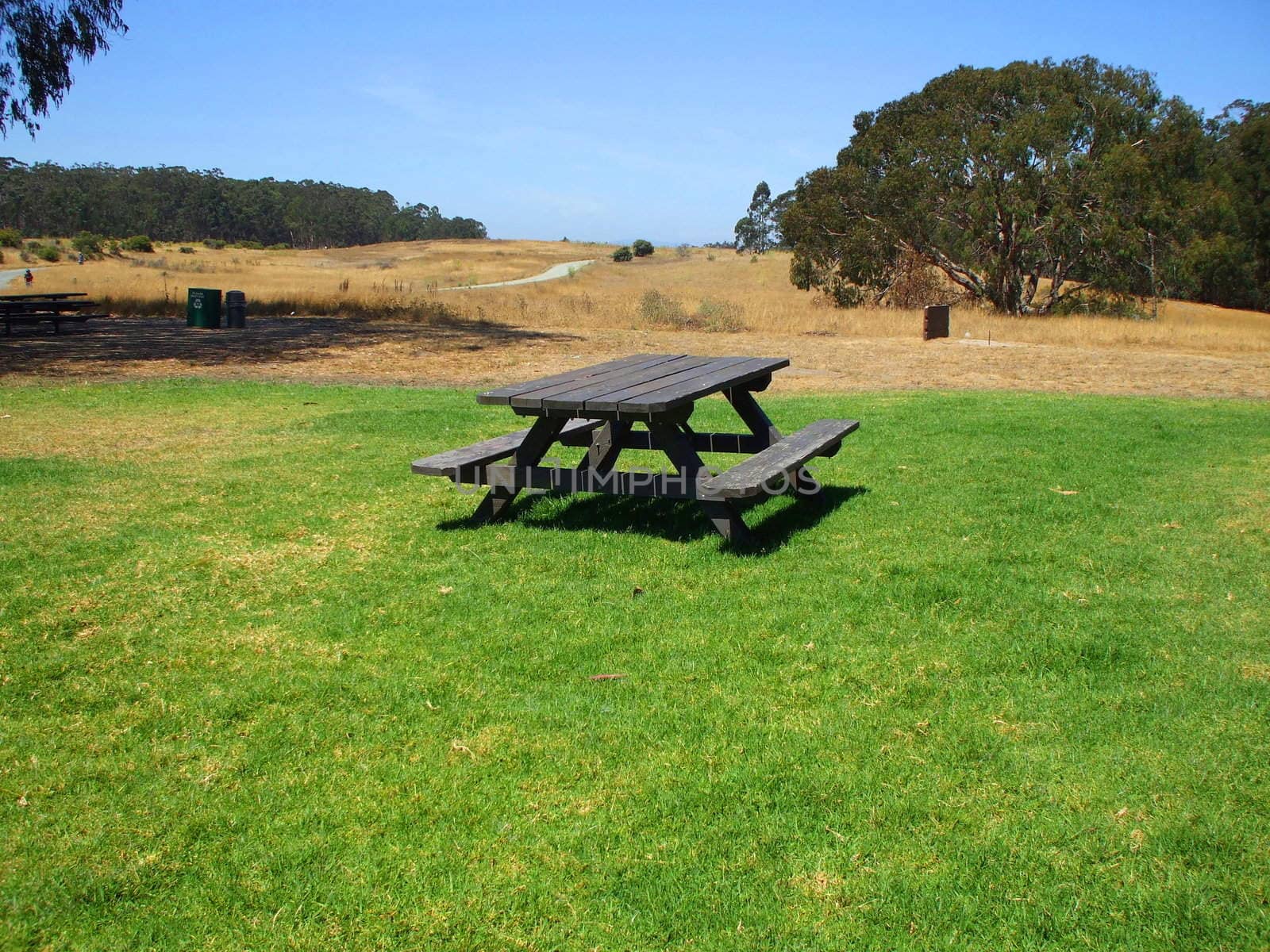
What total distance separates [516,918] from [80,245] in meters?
71.7

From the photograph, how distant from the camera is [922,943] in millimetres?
2469

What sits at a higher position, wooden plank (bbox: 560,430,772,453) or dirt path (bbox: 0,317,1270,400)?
dirt path (bbox: 0,317,1270,400)

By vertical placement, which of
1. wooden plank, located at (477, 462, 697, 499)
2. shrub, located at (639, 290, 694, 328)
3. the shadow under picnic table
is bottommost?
the shadow under picnic table

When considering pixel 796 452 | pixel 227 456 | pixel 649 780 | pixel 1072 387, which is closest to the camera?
pixel 649 780

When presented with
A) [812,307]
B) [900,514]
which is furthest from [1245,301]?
[900,514]

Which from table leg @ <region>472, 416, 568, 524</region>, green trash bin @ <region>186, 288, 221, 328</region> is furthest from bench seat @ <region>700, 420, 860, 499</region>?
green trash bin @ <region>186, 288, 221, 328</region>

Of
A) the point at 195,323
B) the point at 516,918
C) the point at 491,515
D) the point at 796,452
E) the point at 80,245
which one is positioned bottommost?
the point at 516,918

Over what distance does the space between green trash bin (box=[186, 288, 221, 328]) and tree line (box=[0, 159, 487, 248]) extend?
7277cm

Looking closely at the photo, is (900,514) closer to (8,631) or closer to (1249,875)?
(1249,875)

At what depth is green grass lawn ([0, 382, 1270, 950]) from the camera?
8.60 ft

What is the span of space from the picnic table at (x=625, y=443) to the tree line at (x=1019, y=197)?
76.4 ft

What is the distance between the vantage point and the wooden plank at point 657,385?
545 centimetres

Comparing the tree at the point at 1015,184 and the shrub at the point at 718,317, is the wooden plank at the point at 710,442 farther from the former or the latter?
the tree at the point at 1015,184

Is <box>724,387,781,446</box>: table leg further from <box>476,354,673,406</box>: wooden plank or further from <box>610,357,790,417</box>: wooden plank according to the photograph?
<box>476,354,673,406</box>: wooden plank
